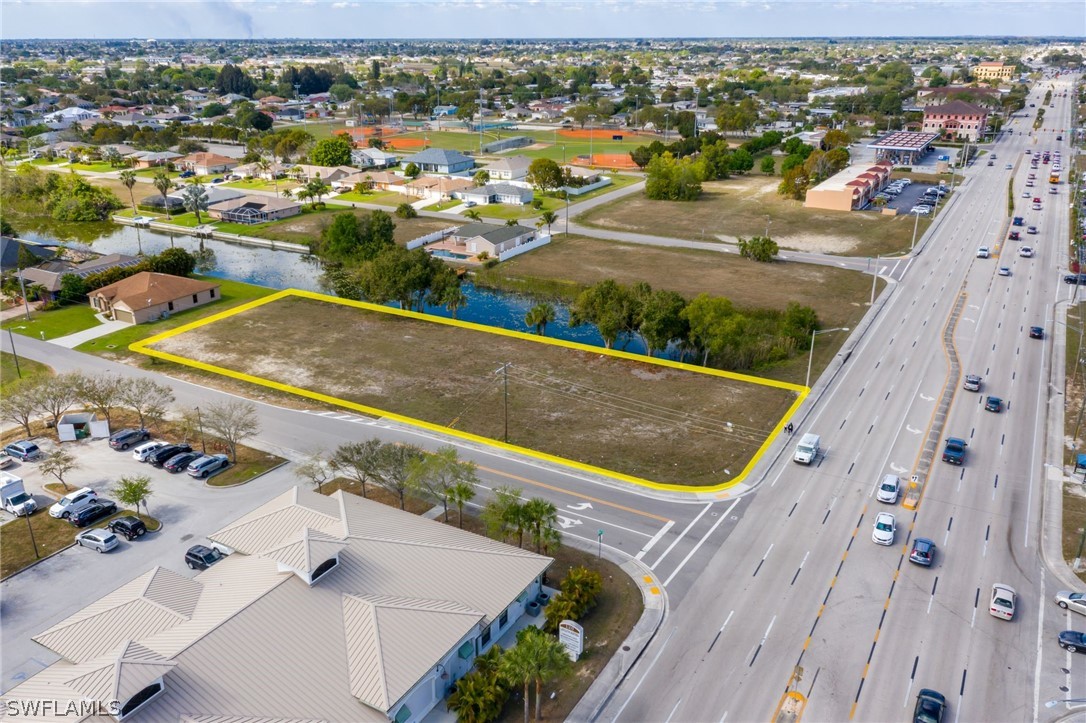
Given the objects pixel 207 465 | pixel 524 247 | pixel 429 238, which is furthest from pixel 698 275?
pixel 207 465

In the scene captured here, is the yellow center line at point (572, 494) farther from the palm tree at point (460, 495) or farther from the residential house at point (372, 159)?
the residential house at point (372, 159)

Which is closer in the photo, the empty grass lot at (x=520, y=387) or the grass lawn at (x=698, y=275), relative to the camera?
the empty grass lot at (x=520, y=387)

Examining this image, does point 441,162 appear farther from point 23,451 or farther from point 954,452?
point 954,452

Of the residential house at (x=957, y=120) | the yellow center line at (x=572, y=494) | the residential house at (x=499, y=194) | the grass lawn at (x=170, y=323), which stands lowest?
the yellow center line at (x=572, y=494)

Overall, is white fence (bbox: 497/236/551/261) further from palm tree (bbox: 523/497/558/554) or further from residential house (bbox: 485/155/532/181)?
palm tree (bbox: 523/497/558/554)

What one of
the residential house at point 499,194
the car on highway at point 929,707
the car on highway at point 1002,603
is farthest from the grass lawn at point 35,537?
the residential house at point 499,194

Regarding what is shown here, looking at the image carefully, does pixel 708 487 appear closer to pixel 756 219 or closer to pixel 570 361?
pixel 570 361
